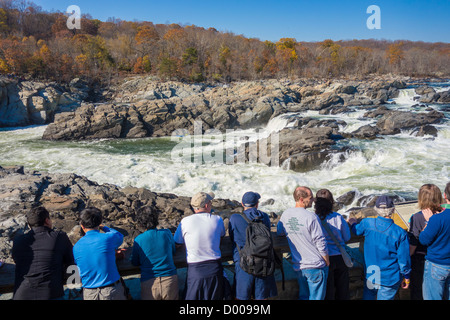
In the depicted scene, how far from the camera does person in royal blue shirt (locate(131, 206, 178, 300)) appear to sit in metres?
3.10

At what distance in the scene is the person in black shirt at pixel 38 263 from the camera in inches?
109

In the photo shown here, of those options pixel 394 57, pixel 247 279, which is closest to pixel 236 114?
pixel 247 279

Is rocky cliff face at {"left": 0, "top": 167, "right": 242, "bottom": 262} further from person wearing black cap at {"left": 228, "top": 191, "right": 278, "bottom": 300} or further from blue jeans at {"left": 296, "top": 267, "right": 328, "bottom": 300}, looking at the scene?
blue jeans at {"left": 296, "top": 267, "right": 328, "bottom": 300}

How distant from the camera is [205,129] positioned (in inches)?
1127

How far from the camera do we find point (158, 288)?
122 inches

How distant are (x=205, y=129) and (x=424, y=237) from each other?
26.1m

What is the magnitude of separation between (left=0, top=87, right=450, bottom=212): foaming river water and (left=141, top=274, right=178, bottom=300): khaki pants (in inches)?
335

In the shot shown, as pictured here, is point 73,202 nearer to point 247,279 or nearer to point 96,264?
point 96,264

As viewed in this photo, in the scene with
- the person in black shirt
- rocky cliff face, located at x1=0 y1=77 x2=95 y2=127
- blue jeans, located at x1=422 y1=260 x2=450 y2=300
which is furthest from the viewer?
rocky cliff face, located at x1=0 y1=77 x2=95 y2=127

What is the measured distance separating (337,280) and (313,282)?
0.39 meters

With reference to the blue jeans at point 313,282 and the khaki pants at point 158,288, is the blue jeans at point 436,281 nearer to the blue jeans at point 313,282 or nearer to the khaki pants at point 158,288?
the blue jeans at point 313,282

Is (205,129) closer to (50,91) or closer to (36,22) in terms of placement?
(50,91)

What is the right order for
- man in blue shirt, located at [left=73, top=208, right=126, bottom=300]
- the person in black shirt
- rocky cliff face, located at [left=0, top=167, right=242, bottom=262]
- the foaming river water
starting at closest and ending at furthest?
the person in black shirt, man in blue shirt, located at [left=73, top=208, right=126, bottom=300], rocky cliff face, located at [left=0, top=167, right=242, bottom=262], the foaming river water

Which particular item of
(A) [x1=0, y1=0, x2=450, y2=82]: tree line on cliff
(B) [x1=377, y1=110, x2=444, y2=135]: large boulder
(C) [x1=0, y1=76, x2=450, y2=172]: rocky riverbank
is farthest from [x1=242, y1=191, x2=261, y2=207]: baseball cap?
(A) [x1=0, y1=0, x2=450, y2=82]: tree line on cliff
